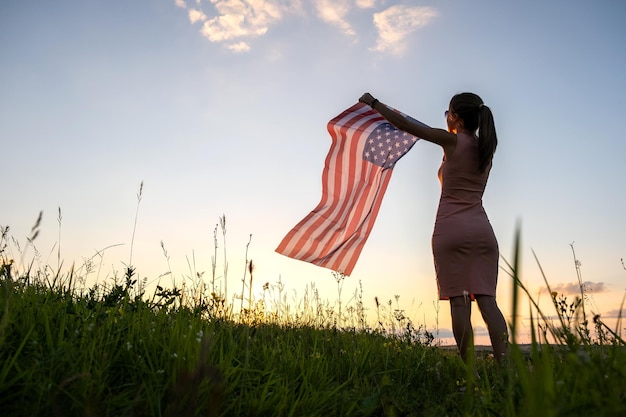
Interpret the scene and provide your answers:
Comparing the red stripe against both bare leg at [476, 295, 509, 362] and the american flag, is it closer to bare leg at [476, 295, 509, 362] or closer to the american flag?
the american flag

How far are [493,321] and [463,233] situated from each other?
75 centimetres

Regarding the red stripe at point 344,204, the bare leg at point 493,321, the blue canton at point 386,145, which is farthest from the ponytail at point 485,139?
the red stripe at point 344,204

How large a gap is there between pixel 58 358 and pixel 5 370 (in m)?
0.22

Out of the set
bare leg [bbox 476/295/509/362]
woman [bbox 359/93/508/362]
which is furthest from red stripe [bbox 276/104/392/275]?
bare leg [bbox 476/295/509/362]

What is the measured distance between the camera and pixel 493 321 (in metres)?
A: 4.20

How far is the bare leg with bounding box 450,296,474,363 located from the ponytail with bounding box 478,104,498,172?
1.16 metres

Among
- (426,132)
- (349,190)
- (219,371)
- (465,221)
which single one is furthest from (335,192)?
(219,371)

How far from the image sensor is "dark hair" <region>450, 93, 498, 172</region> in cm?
443

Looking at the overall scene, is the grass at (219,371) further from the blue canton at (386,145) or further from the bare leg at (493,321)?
the blue canton at (386,145)

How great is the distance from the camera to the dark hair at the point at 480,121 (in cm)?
443

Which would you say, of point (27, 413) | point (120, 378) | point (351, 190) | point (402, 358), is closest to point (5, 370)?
point (27, 413)

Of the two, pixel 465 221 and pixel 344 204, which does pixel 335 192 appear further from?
pixel 465 221

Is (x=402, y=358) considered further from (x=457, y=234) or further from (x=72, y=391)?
(x=72, y=391)

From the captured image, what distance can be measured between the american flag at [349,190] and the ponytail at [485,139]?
122 centimetres
